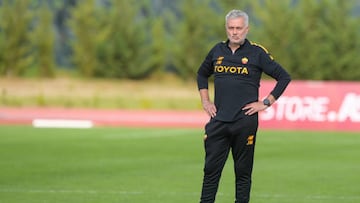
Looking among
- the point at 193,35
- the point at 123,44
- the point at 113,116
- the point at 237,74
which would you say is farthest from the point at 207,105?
the point at 123,44

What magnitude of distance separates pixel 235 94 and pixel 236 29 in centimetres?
63

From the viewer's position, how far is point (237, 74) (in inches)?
343

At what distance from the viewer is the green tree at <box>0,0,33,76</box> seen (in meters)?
49.0

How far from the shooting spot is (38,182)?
12.8 meters

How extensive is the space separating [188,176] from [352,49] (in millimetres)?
36687

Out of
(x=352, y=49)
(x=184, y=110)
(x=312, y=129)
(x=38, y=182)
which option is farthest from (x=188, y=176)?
(x=352, y=49)

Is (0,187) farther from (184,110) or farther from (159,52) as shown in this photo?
(159,52)

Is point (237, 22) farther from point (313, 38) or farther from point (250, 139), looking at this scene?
point (313, 38)

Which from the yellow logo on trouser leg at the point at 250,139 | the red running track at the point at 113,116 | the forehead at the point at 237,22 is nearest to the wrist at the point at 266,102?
the yellow logo on trouser leg at the point at 250,139

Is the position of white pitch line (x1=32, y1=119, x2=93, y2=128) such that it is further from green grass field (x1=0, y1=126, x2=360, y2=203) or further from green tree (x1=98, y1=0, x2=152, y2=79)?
green tree (x1=98, y1=0, x2=152, y2=79)

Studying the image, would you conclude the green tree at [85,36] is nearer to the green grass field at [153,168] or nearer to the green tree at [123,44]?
the green tree at [123,44]

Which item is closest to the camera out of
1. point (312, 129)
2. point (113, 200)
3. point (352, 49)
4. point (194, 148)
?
point (113, 200)

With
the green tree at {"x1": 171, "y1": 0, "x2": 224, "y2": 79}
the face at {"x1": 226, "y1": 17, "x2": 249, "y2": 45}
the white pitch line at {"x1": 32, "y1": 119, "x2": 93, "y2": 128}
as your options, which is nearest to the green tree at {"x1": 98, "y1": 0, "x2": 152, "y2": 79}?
the green tree at {"x1": 171, "y1": 0, "x2": 224, "y2": 79}

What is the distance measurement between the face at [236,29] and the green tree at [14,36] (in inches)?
1627
